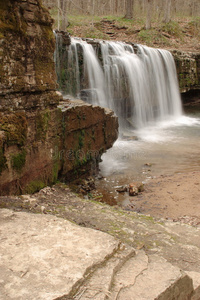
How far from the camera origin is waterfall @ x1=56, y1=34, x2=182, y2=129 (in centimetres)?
1059

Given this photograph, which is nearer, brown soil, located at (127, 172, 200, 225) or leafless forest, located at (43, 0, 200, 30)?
brown soil, located at (127, 172, 200, 225)

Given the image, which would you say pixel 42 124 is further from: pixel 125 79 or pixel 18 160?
pixel 125 79

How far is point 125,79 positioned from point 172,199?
25.2 ft

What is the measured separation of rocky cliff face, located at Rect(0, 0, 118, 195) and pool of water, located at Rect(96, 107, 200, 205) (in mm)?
1846

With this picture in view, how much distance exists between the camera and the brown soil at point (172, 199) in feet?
17.3

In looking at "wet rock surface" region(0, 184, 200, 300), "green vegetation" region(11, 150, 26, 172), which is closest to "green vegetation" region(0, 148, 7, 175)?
"green vegetation" region(11, 150, 26, 172)

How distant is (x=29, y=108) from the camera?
4406 millimetres

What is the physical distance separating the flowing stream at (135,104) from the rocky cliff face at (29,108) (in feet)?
6.25

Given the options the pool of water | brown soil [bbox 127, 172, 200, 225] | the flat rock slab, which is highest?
the flat rock slab

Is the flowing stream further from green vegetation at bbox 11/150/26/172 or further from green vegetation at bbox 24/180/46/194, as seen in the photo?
green vegetation at bbox 11/150/26/172

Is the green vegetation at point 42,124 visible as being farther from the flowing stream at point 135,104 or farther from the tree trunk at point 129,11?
the tree trunk at point 129,11

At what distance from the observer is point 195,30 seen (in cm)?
2444

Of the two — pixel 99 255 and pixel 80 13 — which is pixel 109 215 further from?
pixel 80 13

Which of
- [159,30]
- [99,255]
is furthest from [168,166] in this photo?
[159,30]
